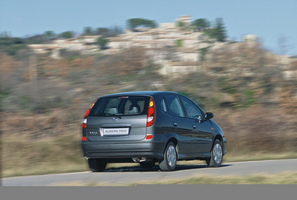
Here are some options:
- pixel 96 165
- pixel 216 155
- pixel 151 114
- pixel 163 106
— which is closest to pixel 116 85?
pixel 216 155

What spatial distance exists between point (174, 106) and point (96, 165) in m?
2.12

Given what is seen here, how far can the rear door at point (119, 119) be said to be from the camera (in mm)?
11664

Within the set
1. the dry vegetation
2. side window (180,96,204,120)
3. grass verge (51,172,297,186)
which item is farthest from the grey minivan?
the dry vegetation

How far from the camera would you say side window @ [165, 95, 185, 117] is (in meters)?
12.4

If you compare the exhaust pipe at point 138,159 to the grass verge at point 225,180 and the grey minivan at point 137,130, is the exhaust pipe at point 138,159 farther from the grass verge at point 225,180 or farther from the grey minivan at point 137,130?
the grass verge at point 225,180

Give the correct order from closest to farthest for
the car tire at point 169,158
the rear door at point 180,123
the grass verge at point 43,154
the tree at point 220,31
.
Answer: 1. the car tire at point 169,158
2. the rear door at point 180,123
3. the grass verge at point 43,154
4. the tree at point 220,31

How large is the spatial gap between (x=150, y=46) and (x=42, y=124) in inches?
609

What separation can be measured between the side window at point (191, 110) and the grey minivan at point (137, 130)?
36cm

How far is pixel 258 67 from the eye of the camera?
34.3 m

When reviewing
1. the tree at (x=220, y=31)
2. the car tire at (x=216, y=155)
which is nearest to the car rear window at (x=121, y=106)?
the car tire at (x=216, y=155)

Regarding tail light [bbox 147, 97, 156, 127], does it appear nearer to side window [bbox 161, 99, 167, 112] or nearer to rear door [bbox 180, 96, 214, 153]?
side window [bbox 161, 99, 167, 112]

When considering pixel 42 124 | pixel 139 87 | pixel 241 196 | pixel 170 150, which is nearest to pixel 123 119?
pixel 170 150

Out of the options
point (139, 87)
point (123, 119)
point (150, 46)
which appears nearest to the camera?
point (123, 119)

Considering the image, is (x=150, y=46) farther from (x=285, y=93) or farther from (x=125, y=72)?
(x=285, y=93)
